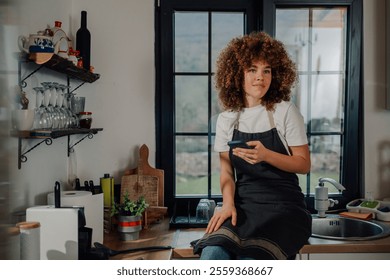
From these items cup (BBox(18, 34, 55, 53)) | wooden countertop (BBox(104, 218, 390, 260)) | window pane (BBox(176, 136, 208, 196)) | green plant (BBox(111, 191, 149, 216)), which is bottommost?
wooden countertop (BBox(104, 218, 390, 260))

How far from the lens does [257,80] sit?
0.82 metres

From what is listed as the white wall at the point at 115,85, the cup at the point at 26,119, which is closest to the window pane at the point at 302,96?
the white wall at the point at 115,85

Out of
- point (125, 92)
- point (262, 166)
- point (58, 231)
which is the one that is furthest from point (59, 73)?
point (262, 166)

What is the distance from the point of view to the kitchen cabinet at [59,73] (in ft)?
2.70

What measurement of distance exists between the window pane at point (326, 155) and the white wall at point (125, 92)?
7cm

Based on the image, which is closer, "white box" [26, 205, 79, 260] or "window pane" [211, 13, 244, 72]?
"white box" [26, 205, 79, 260]

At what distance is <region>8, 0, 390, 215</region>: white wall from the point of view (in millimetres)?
972

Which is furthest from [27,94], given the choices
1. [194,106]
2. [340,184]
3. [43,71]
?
[340,184]

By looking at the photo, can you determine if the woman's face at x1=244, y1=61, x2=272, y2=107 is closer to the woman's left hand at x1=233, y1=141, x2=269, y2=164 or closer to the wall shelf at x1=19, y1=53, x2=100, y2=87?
the woman's left hand at x1=233, y1=141, x2=269, y2=164

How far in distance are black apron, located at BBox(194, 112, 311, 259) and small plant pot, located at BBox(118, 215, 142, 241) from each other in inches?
11.9

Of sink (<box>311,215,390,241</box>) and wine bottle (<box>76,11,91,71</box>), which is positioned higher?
wine bottle (<box>76,11,91,71</box>)

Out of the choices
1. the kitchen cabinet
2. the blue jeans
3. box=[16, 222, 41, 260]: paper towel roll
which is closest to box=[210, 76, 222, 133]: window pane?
the kitchen cabinet

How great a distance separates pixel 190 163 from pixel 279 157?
44cm

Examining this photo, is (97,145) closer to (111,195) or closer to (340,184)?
(111,195)
